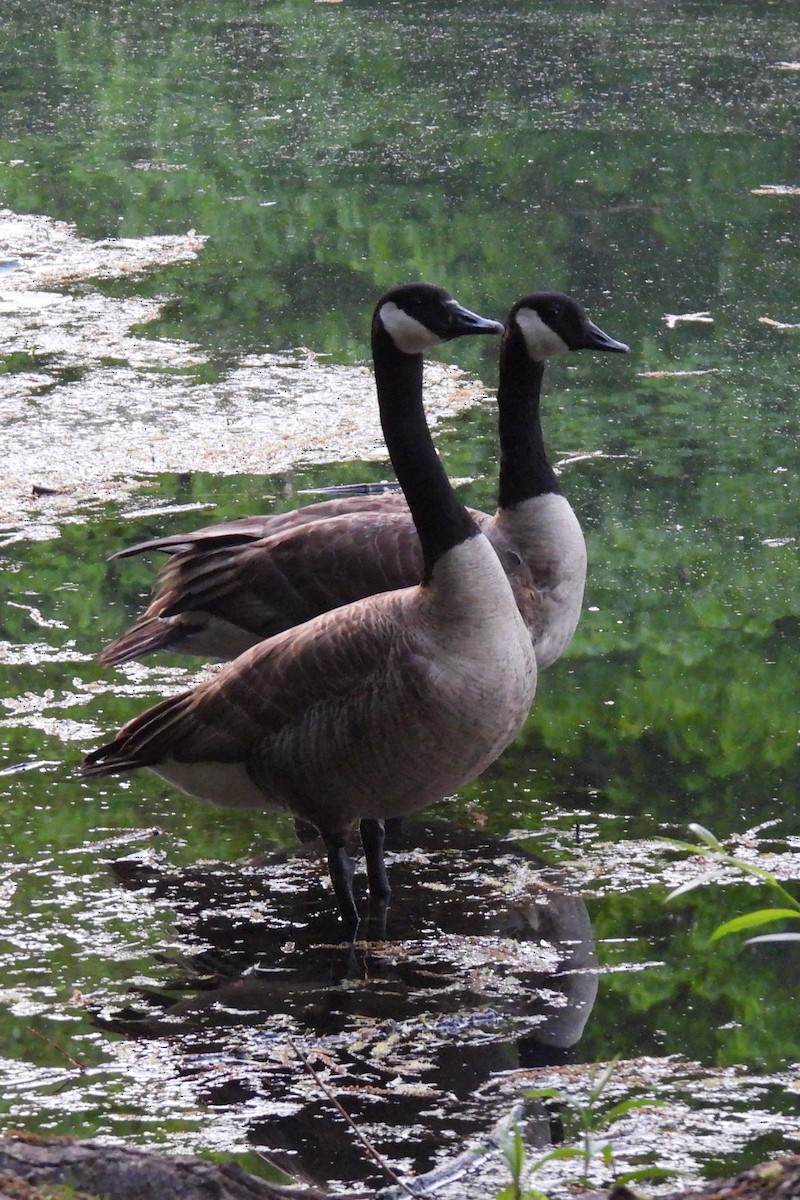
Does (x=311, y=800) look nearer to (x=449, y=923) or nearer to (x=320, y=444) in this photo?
(x=449, y=923)

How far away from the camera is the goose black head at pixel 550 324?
5160mm

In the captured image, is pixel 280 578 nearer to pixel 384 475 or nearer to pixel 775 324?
pixel 384 475

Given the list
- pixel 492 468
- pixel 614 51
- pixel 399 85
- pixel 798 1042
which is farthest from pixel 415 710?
pixel 614 51

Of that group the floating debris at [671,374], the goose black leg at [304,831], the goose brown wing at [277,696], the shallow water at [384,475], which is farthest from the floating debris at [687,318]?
the goose brown wing at [277,696]

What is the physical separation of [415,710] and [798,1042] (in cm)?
106

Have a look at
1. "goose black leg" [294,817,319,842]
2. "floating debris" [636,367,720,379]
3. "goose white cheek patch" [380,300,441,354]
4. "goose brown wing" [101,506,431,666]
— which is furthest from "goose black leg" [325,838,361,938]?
"floating debris" [636,367,720,379]

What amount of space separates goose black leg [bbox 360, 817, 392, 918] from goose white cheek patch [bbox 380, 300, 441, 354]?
1.13 m

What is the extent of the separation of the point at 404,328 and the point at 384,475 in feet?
8.90

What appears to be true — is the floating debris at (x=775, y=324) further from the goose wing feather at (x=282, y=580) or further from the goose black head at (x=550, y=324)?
the goose wing feather at (x=282, y=580)

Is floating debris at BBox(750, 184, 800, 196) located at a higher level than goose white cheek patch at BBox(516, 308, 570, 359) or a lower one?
lower

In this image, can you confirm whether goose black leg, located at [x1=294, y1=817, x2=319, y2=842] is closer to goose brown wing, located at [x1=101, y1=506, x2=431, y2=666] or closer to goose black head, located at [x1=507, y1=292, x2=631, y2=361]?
goose brown wing, located at [x1=101, y1=506, x2=431, y2=666]

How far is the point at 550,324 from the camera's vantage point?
5.18 m

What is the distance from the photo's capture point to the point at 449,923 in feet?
13.8

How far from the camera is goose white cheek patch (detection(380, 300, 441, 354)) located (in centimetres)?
416
